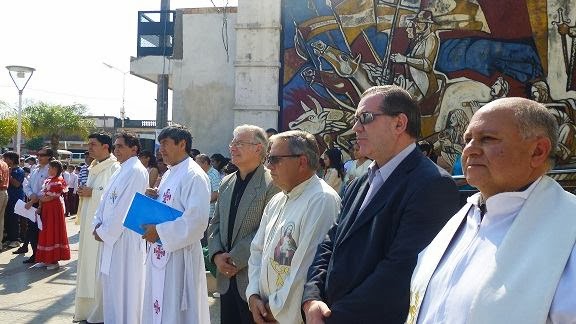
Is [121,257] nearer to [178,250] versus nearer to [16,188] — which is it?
[178,250]

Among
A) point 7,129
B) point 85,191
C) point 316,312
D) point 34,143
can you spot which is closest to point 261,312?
point 316,312

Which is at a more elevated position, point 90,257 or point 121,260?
point 121,260

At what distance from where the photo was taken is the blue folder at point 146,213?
4539mm

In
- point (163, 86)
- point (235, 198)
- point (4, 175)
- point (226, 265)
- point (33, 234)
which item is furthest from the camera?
point (163, 86)

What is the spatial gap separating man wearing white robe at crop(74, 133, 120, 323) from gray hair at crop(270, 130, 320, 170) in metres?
3.79

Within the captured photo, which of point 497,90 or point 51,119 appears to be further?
point 51,119

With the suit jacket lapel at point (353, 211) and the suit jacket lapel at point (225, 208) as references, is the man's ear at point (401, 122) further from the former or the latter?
the suit jacket lapel at point (225, 208)

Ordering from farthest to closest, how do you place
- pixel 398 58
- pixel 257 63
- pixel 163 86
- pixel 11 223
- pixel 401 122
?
pixel 163 86 < pixel 257 63 < pixel 398 58 < pixel 11 223 < pixel 401 122

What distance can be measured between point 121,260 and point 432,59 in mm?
8197

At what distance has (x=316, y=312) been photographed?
2.71 meters

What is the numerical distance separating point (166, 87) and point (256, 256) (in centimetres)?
1139

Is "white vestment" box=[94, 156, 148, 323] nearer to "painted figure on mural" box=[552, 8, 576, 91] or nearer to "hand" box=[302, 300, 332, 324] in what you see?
"hand" box=[302, 300, 332, 324]

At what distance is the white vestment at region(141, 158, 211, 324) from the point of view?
4582 millimetres

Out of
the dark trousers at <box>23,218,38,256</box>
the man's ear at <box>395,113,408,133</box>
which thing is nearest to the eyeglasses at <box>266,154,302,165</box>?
the man's ear at <box>395,113,408,133</box>
